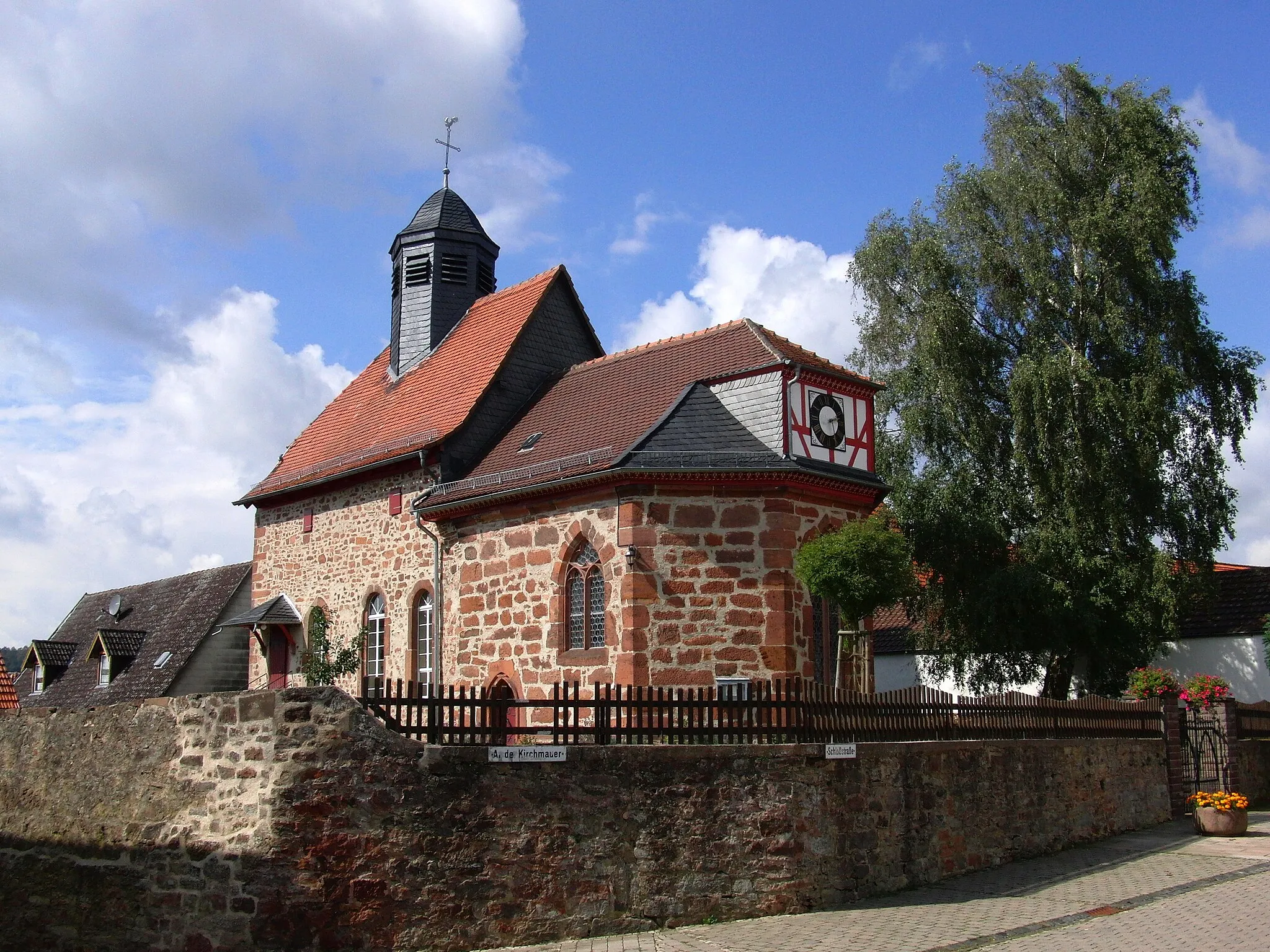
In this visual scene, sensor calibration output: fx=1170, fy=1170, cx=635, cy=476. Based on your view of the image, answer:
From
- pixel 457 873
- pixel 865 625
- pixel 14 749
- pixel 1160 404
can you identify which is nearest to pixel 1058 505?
pixel 1160 404

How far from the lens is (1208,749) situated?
19.8 m

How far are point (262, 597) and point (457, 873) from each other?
15619mm

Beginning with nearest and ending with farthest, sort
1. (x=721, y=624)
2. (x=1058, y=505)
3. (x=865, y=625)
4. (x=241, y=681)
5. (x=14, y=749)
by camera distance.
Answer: (x=14, y=749)
(x=721, y=624)
(x=865, y=625)
(x=1058, y=505)
(x=241, y=681)

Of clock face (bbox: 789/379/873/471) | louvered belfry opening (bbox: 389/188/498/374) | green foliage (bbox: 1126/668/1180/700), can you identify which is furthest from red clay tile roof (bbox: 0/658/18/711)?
green foliage (bbox: 1126/668/1180/700)

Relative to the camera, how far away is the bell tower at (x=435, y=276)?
84.6 ft

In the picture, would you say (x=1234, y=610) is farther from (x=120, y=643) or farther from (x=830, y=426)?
(x=120, y=643)

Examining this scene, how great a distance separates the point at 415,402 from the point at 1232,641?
1820 cm

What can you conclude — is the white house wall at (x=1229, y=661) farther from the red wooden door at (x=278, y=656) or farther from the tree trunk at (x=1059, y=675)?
the red wooden door at (x=278, y=656)

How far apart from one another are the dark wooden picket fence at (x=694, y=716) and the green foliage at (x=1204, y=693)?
7.52 metres

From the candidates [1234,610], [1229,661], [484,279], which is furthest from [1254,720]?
[484,279]

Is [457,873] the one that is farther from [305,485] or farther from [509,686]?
[305,485]

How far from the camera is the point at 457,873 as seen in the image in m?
10.1

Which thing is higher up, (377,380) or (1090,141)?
(1090,141)

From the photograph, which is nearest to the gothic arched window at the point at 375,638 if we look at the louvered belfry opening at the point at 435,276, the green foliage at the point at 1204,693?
the louvered belfry opening at the point at 435,276
